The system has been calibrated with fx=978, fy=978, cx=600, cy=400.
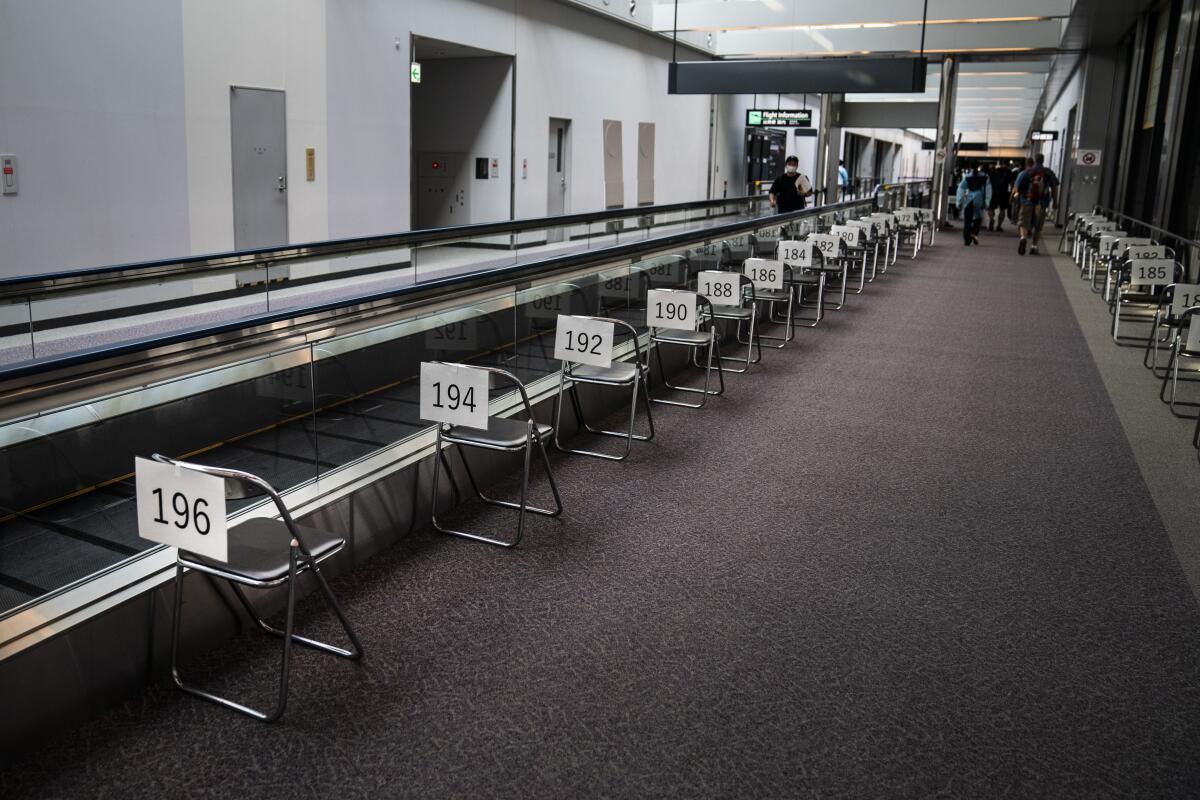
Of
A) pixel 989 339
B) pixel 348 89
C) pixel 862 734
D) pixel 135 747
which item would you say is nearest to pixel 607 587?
pixel 862 734

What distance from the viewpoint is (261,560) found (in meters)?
2.83

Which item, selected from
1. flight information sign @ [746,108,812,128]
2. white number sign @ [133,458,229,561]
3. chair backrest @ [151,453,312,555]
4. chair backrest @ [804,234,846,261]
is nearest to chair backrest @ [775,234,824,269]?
chair backrest @ [804,234,846,261]

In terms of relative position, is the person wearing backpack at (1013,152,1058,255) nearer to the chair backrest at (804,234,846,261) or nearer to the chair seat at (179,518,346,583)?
the chair backrest at (804,234,846,261)

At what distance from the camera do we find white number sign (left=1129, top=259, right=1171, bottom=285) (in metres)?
8.35

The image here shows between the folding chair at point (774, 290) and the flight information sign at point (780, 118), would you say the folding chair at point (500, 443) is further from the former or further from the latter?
the flight information sign at point (780, 118)

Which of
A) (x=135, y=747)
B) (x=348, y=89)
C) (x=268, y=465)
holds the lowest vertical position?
(x=135, y=747)

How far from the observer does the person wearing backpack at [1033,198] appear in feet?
56.3

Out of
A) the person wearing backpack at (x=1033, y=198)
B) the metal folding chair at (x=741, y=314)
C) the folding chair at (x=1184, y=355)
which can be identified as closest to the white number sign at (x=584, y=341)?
the metal folding chair at (x=741, y=314)

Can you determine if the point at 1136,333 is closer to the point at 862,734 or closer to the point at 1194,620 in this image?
the point at 1194,620

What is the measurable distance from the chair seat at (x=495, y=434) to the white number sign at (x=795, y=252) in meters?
5.69

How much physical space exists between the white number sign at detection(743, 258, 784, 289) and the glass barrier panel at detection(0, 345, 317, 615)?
207 inches

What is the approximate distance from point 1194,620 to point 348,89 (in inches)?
420

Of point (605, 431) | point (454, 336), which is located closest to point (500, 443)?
point (454, 336)

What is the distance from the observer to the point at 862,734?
2.78m
